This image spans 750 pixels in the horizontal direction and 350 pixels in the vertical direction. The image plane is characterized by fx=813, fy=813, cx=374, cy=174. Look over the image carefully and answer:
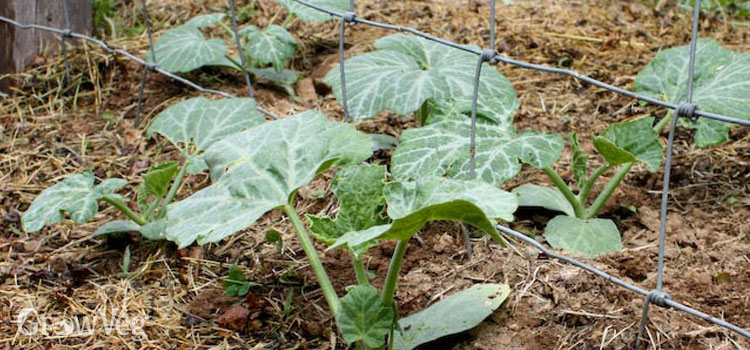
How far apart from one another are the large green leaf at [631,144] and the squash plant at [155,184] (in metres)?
0.93

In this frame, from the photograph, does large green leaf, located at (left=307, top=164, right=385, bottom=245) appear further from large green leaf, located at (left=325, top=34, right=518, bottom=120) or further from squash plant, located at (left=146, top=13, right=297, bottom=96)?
squash plant, located at (left=146, top=13, right=297, bottom=96)

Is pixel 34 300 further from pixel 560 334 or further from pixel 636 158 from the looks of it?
pixel 636 158

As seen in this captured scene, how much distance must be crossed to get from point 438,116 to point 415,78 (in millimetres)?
177

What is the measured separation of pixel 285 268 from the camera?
200 cm

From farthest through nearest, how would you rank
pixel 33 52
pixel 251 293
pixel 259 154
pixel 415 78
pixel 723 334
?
pixel 33 52
pixel 415 78
pixel 251 293
pixel 259 154
pixel 723 334

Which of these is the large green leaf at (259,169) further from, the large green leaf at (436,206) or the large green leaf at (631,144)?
the large green leaf at (631,144)

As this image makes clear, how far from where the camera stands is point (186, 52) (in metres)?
2.68

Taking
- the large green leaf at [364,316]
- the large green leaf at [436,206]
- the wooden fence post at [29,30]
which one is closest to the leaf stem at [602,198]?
the large green leaf at [436,206]

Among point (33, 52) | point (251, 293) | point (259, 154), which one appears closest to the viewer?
point (259, 154)

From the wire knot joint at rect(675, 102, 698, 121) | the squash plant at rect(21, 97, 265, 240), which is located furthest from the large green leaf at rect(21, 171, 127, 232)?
the wire knot joint at rect(675, 102, 698, 121)

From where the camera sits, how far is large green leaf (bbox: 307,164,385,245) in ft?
5.17

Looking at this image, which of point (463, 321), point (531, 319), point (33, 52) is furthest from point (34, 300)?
point (33, 52)

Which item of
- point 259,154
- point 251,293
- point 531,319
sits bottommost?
point 251,293

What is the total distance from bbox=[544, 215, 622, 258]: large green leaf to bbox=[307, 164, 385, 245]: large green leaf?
0.50m
